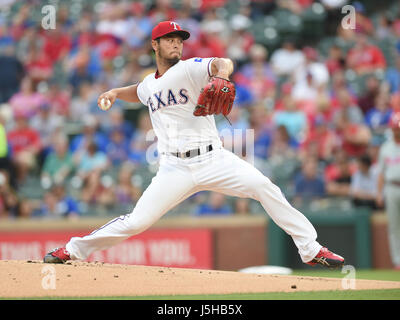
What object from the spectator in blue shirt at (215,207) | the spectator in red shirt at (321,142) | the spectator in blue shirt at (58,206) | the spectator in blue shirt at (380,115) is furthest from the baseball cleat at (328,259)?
the spectator in blue shirt at (58,206)

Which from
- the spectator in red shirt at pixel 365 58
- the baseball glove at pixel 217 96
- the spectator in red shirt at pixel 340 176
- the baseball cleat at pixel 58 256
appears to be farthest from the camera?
the spectator in red shirt at pixel 365 58

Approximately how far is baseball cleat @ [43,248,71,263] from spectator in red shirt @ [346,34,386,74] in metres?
7.18

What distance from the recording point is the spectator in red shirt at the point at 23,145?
11703 millimetres

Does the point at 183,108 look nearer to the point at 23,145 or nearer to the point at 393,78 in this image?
the point at 393,78

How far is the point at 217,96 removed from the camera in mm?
5207

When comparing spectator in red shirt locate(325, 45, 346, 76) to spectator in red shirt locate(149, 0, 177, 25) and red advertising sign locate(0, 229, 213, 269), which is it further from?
red advertising sign locate(0, 229, 213, 269)

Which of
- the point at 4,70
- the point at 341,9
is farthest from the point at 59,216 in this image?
the point at 341,9

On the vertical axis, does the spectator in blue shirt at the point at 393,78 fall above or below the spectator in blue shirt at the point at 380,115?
above

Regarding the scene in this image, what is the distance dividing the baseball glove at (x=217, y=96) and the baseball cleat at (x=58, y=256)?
172cm

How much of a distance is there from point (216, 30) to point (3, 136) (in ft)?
13.7

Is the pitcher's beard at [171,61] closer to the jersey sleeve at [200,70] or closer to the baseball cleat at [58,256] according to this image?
the jersey sleeve at [200,70]

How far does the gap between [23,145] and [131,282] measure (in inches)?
270

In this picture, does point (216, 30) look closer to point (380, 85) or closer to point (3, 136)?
point (380, 85)

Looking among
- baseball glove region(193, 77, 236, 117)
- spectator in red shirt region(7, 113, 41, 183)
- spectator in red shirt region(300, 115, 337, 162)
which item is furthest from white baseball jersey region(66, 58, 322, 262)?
spectator in red shirt region(7, 113, 41, 183)
